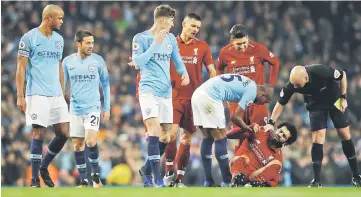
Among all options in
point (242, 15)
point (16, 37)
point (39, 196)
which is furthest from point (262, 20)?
point (39, 196)

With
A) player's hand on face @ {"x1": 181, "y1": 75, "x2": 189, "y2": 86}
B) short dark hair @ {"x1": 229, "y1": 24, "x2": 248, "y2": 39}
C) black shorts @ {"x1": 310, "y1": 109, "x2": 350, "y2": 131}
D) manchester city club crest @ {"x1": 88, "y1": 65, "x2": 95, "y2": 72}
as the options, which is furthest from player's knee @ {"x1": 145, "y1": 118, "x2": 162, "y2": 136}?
black shorts @ {"x1": 310, "y1": 109, "x2": 350, "y2": 131}

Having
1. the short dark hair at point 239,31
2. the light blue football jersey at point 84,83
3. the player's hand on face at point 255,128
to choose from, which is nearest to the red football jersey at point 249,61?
the short dark hair at point 239,31

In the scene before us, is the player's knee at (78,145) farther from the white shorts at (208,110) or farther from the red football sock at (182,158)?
the white shorts at (208,110)

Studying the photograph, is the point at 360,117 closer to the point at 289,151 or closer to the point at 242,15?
the point at 289,151

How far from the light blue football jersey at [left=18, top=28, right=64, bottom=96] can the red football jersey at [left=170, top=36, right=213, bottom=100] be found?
2018 millimetres

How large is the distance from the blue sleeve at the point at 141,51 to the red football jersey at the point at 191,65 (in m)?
1.57

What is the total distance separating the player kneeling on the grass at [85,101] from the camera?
14133mm

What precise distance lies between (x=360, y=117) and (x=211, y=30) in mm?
5253

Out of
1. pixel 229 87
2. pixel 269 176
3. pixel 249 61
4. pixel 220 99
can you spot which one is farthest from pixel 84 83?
pixel 269 176

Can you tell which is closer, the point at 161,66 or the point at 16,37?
the point at 161,66

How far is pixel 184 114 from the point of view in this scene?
576 inches

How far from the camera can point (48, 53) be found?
13.6 metres

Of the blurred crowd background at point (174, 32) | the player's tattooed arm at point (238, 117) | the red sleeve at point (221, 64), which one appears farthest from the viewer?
the blurred crowd background at point (174, 32)

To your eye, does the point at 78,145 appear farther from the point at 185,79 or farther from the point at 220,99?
the point at 220,99
